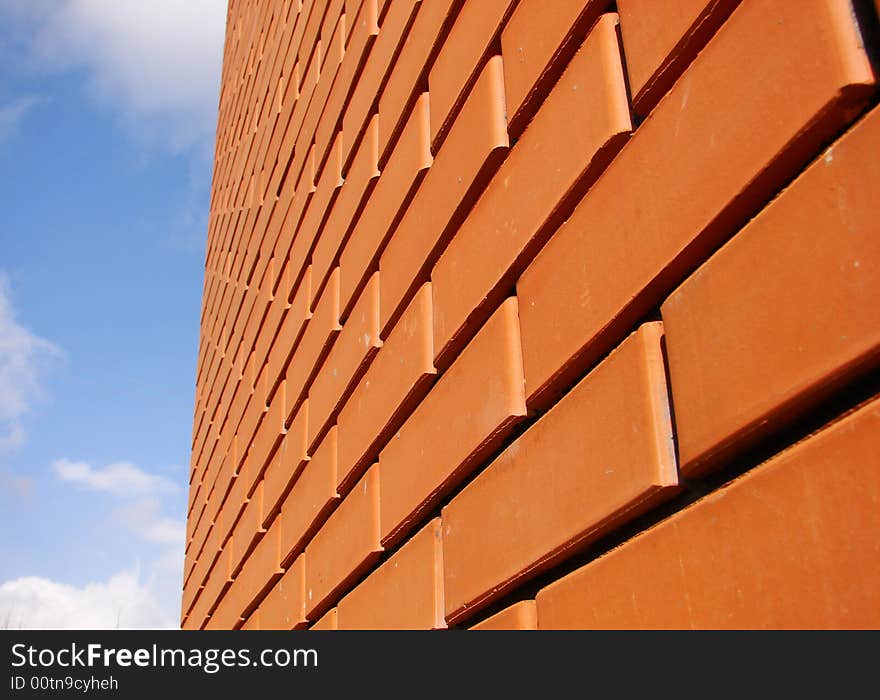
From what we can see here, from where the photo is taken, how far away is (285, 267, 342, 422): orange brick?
7.58ft

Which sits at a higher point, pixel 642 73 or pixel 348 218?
pixel 348 218

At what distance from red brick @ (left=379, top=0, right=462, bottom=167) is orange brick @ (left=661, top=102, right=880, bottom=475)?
1.01 metres

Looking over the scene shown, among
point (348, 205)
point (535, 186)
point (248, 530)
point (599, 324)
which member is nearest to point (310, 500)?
point (348, 205)

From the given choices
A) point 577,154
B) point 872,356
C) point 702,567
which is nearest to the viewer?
point 872,356

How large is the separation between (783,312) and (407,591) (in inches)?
39.8

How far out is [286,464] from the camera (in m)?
2.67

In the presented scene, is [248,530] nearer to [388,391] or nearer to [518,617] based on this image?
[388,391]

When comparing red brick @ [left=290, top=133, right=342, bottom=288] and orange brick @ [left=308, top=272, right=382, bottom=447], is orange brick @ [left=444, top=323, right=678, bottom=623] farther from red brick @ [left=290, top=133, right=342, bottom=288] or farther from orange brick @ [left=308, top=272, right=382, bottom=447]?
red brick @ [left=290, top=133, right=342, bottom=288]

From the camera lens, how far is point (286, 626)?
95.9 inches

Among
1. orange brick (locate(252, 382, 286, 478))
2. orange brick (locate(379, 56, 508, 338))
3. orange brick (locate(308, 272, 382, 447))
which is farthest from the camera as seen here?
orange brick (locate(252, 382, 286, 478))

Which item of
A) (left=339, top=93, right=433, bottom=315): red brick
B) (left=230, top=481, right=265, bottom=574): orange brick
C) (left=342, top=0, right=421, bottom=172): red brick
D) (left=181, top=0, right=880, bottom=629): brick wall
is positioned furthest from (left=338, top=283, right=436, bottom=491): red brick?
(left=230, top=481, right=265, bottom=574): orange brick
